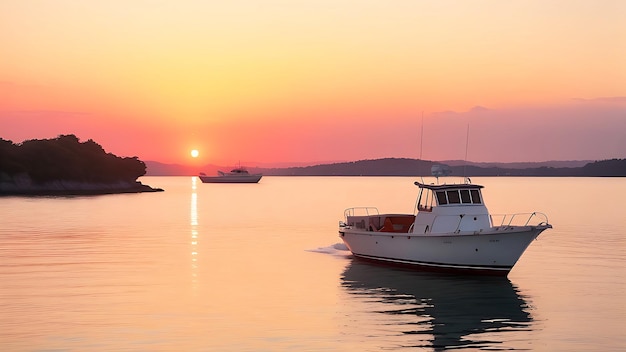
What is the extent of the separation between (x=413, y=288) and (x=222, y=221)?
5795 centimetres

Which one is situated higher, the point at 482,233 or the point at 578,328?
the point at 482,233

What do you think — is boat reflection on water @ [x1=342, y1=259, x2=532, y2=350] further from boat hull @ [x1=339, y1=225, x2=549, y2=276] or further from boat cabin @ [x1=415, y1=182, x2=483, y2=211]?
boat cabin @ [x1=415, y1=182, x2=483, y2=211]

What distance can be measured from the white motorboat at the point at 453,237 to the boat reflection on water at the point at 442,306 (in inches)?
29.0

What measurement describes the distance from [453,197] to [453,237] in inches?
125

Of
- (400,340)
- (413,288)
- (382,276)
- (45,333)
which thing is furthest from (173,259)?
(400,340)

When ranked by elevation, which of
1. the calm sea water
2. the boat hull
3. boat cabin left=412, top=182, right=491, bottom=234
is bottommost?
the calm sea water

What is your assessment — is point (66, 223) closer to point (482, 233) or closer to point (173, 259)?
point (173, 259)

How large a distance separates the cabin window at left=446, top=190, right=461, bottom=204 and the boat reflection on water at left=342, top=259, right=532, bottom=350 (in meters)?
3.91

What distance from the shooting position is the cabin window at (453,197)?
1563 inches

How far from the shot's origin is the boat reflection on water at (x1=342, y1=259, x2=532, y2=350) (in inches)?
984

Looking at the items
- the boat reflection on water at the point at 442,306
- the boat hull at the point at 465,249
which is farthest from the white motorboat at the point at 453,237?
the boat reflection on water at the point at 442,306

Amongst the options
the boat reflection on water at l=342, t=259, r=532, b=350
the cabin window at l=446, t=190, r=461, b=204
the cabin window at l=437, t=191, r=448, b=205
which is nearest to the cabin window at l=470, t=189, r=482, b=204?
the cabin window at l=446, t=190, r=461, b=204

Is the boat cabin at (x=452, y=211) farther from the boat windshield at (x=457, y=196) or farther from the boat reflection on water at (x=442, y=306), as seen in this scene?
the boat reflection on water at (x=442, y=306)

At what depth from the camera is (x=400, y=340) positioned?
24219 millimetres
